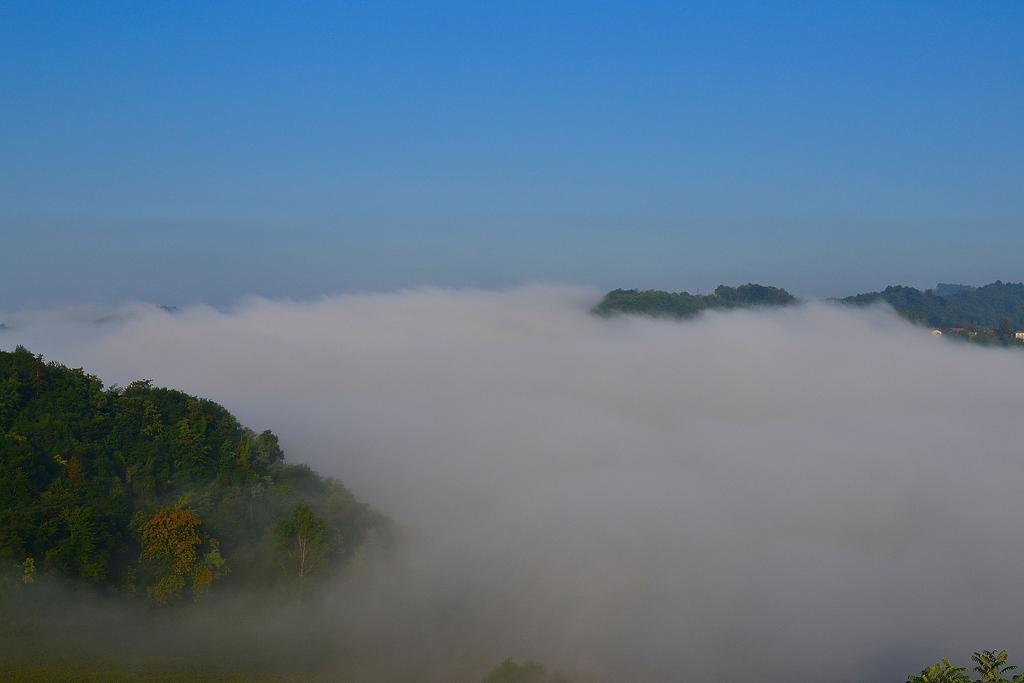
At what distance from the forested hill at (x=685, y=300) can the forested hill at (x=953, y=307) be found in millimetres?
14465

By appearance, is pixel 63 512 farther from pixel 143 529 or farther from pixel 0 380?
pixel 0 380

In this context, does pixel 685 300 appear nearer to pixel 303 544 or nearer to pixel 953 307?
pixel 953 307

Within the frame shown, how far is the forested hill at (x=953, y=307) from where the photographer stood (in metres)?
163

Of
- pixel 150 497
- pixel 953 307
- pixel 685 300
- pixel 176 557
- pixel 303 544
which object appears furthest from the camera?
pixel 953 307

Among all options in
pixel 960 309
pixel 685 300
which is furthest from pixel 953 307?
pixel 685 300

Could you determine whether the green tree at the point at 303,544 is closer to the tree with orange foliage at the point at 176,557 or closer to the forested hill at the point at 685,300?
the tree with orange foliage at the point at 176,557

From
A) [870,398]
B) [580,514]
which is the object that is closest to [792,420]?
[870,398]

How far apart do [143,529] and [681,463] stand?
41284 mm

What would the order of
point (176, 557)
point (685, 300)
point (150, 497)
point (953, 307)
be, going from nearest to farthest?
point (176, 557) < point (150, 497) < point (685, 300) < point (953, 307)

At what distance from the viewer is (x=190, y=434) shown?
39094mm

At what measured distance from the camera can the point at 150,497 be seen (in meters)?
35.7

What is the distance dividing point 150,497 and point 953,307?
571 feet

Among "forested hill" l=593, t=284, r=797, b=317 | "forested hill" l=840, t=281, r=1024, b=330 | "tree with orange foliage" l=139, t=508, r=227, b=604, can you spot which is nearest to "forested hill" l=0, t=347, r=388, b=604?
"tree with orange foliage" l=139, t=508, r=227, b=604

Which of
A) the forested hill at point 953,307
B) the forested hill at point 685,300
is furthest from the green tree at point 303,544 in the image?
the forested hill at point 953,307
